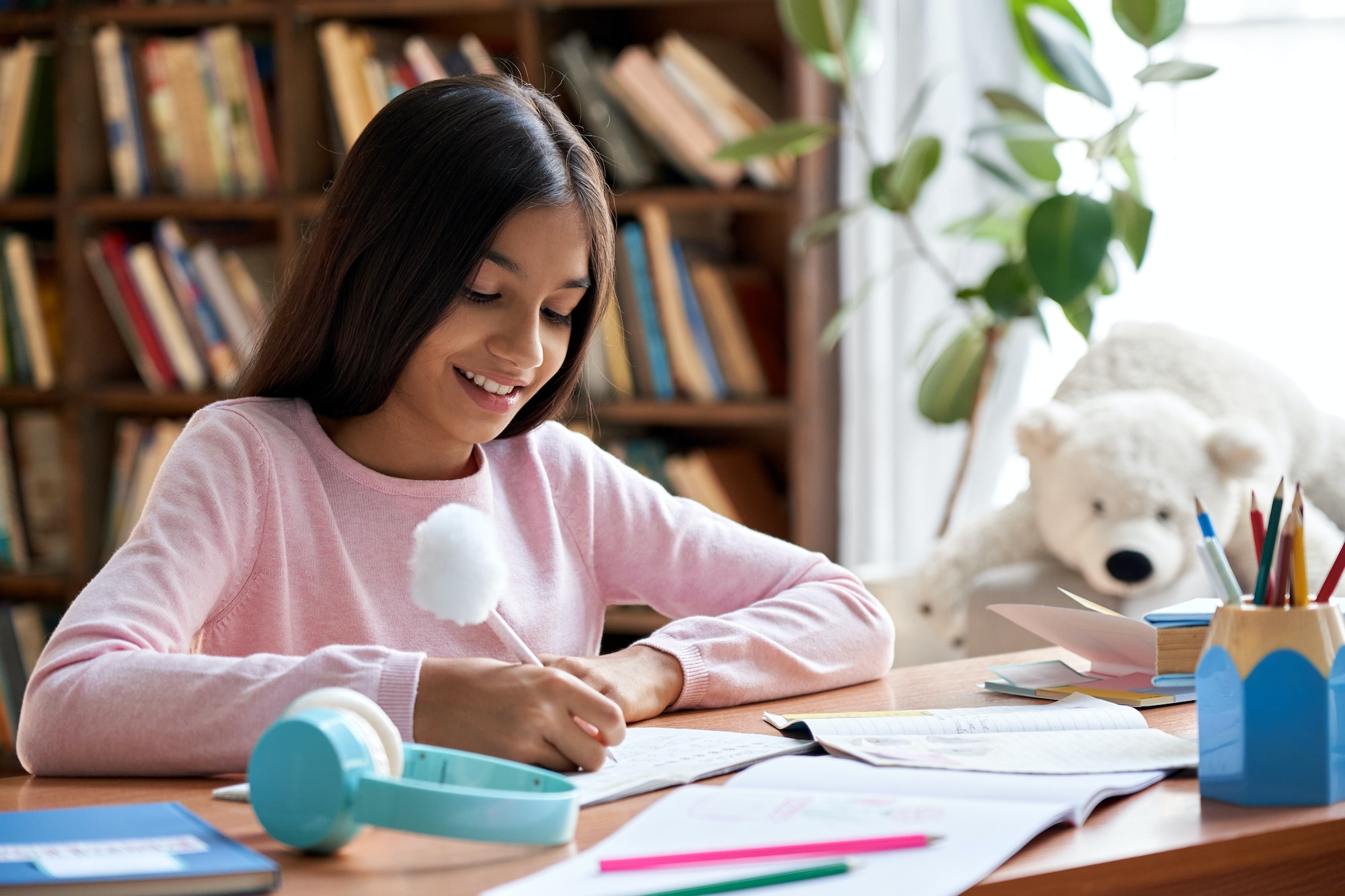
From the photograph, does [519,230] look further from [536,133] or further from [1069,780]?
[1069,780]

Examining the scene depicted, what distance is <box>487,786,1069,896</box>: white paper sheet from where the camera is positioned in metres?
0.61

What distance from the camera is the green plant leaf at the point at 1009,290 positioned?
2068 millimetres

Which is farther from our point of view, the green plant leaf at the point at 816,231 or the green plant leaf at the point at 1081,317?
the green plant leaf at the point at 816,231

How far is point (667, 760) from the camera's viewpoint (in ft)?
2.83

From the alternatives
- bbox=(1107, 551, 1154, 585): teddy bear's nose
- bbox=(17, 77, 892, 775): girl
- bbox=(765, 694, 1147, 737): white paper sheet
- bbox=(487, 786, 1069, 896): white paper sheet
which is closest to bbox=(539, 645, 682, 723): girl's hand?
bbox=(17, 77, 892, 775): girl

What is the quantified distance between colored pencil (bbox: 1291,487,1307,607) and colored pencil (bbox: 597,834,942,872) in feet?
0.87

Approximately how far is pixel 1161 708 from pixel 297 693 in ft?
2.01

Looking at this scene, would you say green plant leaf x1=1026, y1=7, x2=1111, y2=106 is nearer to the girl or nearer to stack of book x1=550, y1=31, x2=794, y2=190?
stack of book x1=550, y1=31, x2=794, y2=190

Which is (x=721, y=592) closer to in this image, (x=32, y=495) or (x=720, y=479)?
(x=720, y=479)

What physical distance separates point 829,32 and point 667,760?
1.51 meters

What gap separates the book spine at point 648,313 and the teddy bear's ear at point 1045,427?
0.72 m

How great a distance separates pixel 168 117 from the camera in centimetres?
262

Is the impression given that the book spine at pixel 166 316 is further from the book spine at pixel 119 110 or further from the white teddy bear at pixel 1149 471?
the white teddy bear at pixel 1149 471

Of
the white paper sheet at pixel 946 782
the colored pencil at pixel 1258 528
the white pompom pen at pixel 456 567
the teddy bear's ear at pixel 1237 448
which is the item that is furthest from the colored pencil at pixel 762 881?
the teddy bear's ear at pixel 1237 448
